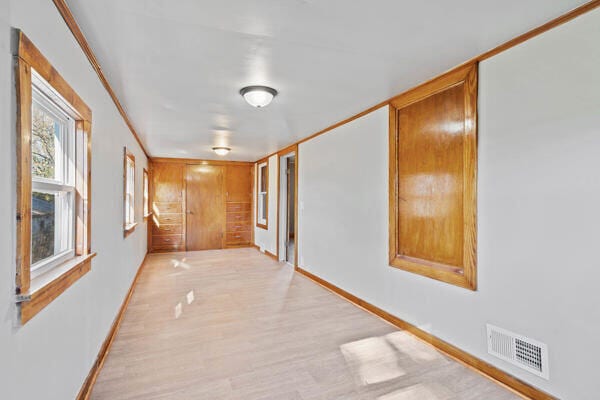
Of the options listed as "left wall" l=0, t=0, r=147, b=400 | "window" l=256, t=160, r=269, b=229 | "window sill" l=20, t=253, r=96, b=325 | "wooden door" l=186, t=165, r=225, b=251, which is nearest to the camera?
"left wall" l=0, t=0, r=147, b=400

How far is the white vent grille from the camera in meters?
1.83

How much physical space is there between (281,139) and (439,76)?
2.89 metres

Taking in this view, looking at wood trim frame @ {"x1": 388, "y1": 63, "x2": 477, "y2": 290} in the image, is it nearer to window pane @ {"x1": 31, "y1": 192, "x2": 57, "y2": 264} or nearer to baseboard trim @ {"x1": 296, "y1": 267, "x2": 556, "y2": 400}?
baseboard trim @ {"x1": 296, "y1": 267, "x2": 556, "y2": 400}

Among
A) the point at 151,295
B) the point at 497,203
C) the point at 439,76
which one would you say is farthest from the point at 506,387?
the point at 151,295

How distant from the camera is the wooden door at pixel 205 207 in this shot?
24.1ft

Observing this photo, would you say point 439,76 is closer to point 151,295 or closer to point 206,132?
point 206,132

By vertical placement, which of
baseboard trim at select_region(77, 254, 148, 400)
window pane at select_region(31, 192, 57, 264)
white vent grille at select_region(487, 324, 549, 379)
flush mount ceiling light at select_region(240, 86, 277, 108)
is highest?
flush mount ceiling light at select_region(240, 86, 277, 108)

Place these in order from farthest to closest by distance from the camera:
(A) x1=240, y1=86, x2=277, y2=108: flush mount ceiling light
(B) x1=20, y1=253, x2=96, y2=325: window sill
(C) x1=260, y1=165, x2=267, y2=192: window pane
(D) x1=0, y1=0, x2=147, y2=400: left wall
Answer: (C) x1=260, y1=165, x2=267, y2=192: window pane
(A) x1=240, y1=86, x2=277, y2=108: flush mount ceiling light
(B) x1=20, y1=253, x2=96, y2=325: window sill
(D) x1=0, y1=0, x2=147, y2=400: left wall

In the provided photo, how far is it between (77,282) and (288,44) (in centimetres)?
197

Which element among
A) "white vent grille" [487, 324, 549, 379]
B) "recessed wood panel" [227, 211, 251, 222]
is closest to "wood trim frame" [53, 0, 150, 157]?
"white vent grille" [487, 324, 549, 379]

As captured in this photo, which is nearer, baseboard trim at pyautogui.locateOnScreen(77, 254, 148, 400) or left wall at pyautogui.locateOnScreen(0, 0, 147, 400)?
left wall at pyautogui.locateOnScreen(0, 0, 147, 400)

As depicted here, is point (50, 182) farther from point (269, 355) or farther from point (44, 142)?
point (269, 355)

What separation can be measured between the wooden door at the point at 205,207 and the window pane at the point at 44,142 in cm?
575

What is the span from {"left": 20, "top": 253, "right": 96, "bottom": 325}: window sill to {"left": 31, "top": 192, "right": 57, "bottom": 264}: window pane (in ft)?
0.34
